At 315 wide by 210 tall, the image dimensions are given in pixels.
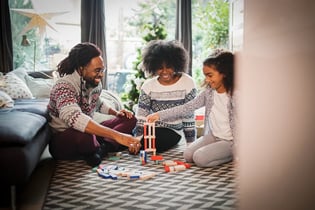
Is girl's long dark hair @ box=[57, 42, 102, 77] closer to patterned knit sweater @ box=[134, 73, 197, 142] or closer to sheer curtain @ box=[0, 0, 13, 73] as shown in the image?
patterned knit sweater @ box=[134, 73, 197, 142]

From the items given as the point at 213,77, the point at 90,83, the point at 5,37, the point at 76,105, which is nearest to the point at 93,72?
the point at 90,83

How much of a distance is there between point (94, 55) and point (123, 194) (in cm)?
106

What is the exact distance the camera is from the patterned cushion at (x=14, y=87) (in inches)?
Answer: 132

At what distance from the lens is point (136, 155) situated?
273cm

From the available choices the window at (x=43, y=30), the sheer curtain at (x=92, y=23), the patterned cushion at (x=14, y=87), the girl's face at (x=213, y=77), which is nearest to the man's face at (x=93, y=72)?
the girl's face at (x=213, y=77)

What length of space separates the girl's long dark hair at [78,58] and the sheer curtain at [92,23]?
1.61m

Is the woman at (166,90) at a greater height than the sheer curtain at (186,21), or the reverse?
the sheer curtain at (186,21)

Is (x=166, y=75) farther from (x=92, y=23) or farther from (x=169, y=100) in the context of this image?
(x=92, y=23)

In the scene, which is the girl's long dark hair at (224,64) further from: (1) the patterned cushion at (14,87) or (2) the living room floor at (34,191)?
(1) the patterned cushion at (14,87)

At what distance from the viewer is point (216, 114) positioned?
102 inches

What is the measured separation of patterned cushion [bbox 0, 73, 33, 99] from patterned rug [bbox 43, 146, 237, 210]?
1131 mm

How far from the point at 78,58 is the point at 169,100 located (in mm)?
711

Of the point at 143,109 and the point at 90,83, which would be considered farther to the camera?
the point at 143,109

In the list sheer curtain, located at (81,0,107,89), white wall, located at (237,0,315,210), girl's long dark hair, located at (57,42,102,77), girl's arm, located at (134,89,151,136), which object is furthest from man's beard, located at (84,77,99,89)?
white wall, located at (237,0,315,210)
